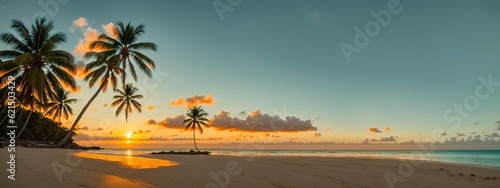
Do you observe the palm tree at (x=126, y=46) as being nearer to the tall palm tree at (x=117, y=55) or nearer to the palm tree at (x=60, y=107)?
the tall palm tree at (x=117, y=55)

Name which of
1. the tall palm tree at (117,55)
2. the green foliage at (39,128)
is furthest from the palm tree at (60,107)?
the tall palm tree at (117,55)

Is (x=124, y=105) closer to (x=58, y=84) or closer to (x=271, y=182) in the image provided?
(x=58, y=84)

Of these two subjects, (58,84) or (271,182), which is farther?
(58,84)

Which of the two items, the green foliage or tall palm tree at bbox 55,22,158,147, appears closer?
tall palm tree at bbox 55,22,158,147

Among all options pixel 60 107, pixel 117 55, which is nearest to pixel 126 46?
pixel 117 55

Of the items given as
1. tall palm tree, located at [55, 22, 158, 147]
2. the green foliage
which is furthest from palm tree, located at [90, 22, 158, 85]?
the green foliage

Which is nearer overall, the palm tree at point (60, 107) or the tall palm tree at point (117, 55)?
the tall palm tree at point (117, 55)

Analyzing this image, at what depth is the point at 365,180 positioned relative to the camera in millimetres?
12250

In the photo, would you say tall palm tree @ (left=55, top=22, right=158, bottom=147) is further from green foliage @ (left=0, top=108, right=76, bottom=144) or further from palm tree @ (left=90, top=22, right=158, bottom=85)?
green foliage @ (left=0, top=108, right=76, bottom=144)

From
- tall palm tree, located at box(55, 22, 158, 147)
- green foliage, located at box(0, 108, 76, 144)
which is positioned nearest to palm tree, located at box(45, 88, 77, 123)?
green foliage, located at box(0, 108, 76, 144)

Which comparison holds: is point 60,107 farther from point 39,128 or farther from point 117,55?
point 117,55

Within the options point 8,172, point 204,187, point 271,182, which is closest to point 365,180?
point 271,182

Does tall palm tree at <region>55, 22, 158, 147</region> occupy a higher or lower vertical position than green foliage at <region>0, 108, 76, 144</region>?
higher

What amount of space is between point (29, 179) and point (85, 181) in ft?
4.36
